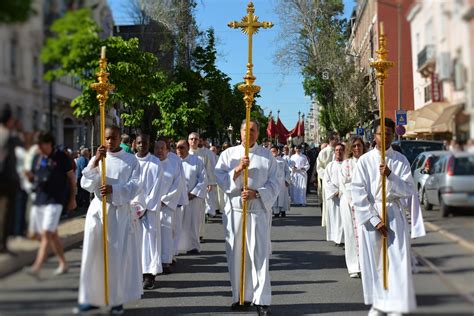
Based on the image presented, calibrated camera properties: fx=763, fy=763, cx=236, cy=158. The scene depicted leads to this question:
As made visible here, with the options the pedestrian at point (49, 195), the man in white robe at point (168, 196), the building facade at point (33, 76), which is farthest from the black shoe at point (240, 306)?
the building facade at point (33, 76)

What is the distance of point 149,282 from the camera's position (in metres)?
8.98

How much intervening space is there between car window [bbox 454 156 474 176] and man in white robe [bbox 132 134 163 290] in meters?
6.22

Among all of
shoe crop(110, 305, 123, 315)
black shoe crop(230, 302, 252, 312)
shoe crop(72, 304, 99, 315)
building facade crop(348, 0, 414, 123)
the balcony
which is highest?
building facade crop(348, 0, 414, 123)

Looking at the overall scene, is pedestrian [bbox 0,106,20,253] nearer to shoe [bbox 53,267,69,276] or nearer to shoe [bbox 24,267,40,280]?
shoe [bbox 24,267,40,280]

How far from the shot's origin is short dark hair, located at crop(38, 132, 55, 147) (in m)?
2.79

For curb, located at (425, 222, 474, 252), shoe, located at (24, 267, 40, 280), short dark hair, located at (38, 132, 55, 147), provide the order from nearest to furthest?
1. shoe, located at (24, 267, 40, 280)
2. short dark hair, located at (38, 132, 55, 147)
3. curb, located at (425, 222, 474, 252)

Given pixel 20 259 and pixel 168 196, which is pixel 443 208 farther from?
pixel 168 196

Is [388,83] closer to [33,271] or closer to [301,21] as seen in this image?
[301,21]

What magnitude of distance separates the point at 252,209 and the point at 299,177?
15001mm

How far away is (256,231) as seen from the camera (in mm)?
7422

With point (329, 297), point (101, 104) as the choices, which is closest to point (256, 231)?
point (329, 297)

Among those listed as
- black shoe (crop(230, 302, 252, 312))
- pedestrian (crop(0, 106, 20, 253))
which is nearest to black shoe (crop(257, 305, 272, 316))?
black shoe (crop(230, 302, 252, 312))

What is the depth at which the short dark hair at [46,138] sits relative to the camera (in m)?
2.79

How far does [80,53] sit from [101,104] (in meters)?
1.48
